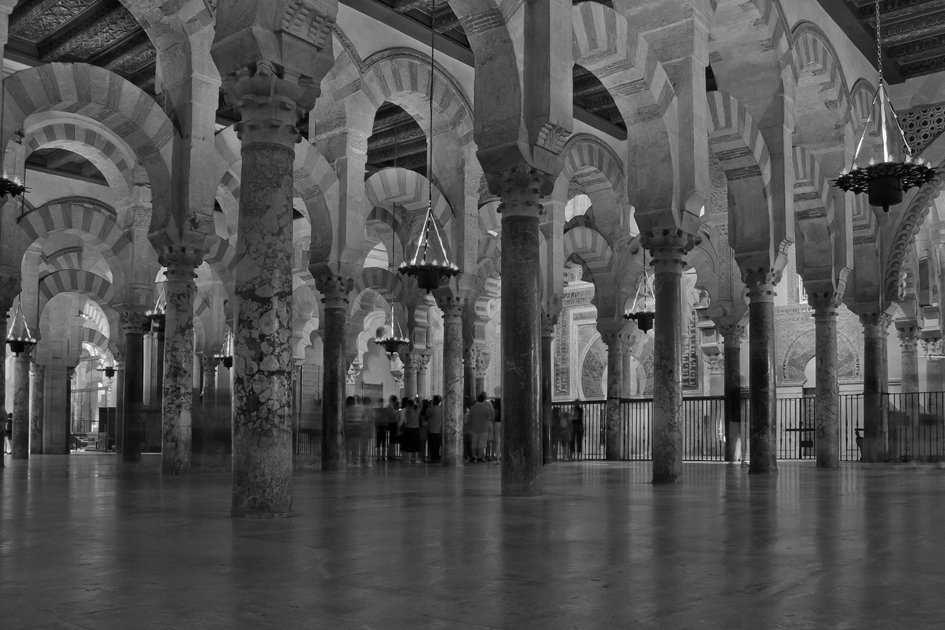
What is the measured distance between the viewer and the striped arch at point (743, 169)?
9.97 meters

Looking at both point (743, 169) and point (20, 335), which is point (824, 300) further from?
point (20, 335)

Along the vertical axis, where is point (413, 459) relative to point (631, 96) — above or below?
below

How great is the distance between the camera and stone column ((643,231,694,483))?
27.3ft

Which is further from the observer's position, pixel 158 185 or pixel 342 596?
pixel 158 185

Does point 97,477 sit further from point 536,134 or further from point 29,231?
point 29,231

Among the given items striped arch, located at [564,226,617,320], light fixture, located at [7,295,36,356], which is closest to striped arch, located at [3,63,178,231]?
light fixture, located at [7,295,36,356]

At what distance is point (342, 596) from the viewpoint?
259 centimetres

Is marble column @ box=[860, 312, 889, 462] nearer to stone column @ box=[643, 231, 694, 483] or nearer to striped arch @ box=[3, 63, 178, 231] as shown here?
stone column @ box=[643, 231, 694, 483]

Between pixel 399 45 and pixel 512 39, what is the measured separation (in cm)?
463

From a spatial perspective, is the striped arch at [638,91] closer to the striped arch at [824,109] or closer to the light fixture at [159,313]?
the striped arch at [824,109]

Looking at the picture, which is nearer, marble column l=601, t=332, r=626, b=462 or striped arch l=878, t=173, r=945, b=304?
striped arch l=878, t=173, r=945, b=304

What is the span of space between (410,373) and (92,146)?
8.04 meters

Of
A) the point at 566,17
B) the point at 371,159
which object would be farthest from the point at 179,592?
the point at 371,159

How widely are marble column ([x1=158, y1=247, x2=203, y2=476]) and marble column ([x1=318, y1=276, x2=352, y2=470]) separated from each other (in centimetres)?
177
